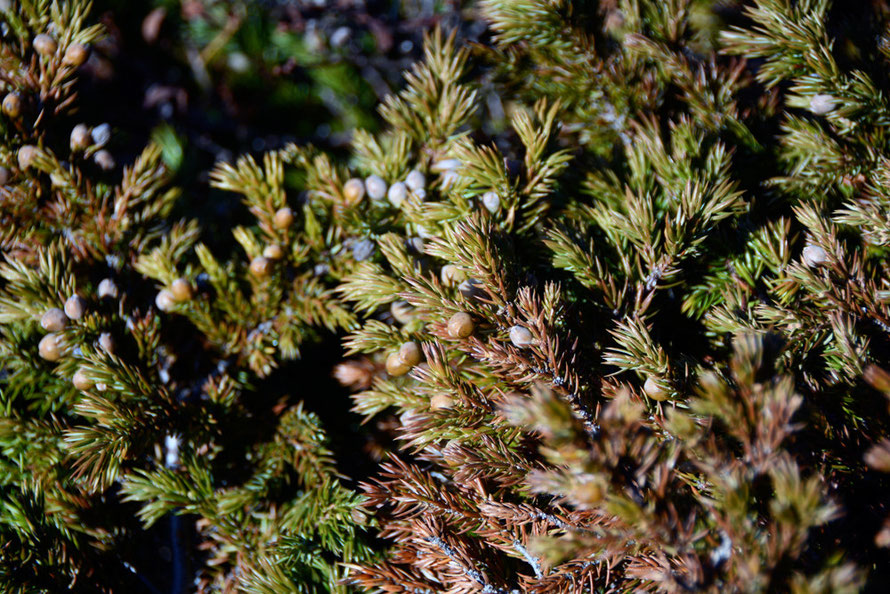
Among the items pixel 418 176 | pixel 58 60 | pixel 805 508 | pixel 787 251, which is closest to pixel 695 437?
pixel 805 508

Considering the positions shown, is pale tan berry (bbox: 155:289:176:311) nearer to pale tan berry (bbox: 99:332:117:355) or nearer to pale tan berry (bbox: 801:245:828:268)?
pale tan berry (bbox: 99:332:117:355)

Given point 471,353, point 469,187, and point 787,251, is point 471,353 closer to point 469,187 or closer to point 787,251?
point 469,187

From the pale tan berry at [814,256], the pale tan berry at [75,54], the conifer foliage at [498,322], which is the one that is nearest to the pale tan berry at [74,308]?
the conifer foliage at [498,322]

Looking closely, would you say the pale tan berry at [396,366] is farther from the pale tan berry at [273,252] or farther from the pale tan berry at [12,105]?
the pale tan berry at [12,105]

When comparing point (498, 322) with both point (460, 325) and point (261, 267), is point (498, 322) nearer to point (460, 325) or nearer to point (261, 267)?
point (460, 325)

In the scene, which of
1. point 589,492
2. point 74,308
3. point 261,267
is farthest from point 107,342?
point 589,492

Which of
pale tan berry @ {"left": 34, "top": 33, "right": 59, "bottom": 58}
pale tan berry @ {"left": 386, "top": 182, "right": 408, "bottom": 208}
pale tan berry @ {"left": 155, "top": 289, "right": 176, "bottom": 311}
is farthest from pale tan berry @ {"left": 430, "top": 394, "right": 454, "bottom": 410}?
pale tan berry @ {"left": 34, "top": 33, "right": 59, "bottom": 58}
